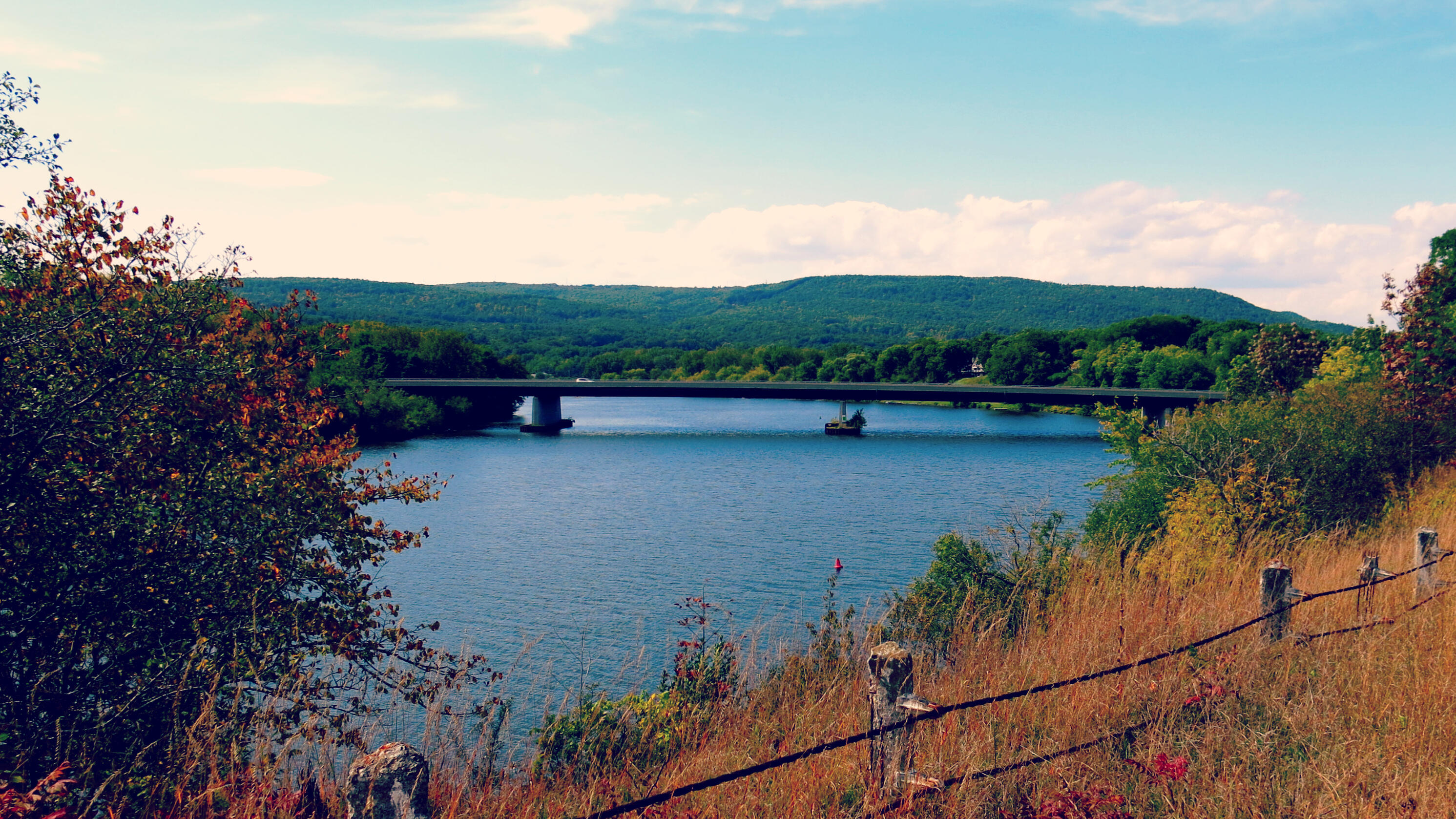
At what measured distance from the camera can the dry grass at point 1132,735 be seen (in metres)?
4.78

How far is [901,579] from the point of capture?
90.4 feet

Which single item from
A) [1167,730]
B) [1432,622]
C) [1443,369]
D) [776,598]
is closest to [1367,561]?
[1432,622]

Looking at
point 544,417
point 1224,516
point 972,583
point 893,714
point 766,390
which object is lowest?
point 544,417

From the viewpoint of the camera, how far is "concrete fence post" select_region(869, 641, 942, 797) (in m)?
4.33

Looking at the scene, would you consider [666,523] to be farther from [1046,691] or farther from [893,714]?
[893,714]

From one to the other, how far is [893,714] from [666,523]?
3555 cm

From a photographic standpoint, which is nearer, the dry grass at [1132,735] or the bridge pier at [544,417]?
the dry grass at [1132,735]

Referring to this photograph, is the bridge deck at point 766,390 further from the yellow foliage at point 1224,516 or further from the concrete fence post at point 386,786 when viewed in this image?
the concrete fence post at point 386,786

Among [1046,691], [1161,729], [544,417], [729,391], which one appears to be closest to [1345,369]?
[1046,691]

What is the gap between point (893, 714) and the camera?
14.3 feet

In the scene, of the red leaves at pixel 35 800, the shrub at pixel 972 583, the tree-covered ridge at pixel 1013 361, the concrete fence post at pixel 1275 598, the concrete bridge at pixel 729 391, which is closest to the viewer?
the red leaves at pixel 35 800

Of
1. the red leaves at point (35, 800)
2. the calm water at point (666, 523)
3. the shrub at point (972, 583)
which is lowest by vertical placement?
the calm water at point (666, 523)

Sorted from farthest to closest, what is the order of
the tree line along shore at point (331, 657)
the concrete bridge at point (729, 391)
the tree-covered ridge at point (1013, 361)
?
the tree-covered ridge at point (1013, 361) < the concrete bridge at point (729, 391) < the tree line along shore at point (331, 657)

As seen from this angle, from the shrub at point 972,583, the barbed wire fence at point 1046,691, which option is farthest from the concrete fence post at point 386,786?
the shrub at point 972,583
